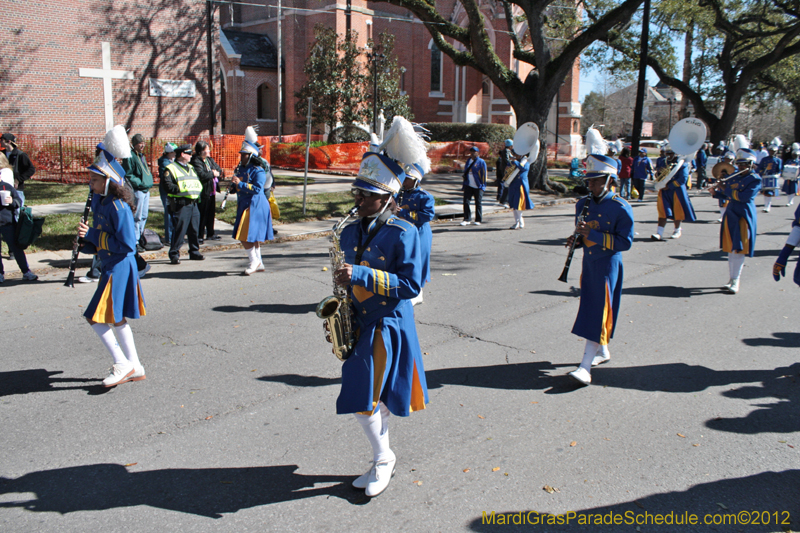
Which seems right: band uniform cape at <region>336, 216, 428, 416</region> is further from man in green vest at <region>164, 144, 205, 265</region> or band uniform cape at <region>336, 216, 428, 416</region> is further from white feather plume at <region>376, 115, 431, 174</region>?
man in green vest at <region>164, 144, 205, 265</region>

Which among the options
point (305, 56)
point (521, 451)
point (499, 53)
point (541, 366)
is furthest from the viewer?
point (499, 53)

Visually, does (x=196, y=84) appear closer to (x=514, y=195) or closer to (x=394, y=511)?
(x=514, y=195)

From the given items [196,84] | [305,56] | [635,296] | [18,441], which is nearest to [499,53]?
[305,56]

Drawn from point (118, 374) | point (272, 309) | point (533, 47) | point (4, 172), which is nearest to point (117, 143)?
point (118, 374)

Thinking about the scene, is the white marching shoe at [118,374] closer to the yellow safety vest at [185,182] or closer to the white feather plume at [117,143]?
the white feather plume at [117,143]

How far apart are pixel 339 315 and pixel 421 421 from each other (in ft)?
5.27

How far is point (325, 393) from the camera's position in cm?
507

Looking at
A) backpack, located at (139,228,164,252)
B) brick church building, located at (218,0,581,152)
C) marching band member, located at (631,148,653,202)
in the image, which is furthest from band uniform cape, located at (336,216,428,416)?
brick church building, located at (218,0,581,152)

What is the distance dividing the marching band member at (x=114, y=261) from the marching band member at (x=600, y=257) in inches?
150

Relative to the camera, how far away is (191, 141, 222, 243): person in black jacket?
37.2ft

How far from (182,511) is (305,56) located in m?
33.7

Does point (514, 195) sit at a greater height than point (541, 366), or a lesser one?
greater

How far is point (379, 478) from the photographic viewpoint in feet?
11.8

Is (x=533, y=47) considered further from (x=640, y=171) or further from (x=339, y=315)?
(x=339, y=315)
